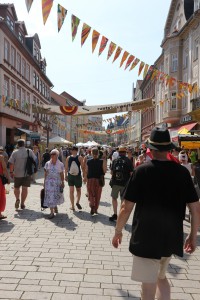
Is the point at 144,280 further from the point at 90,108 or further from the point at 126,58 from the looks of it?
the point at 90,108

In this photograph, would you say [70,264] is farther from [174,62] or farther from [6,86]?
[174,62]

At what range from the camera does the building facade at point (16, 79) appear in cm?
2445

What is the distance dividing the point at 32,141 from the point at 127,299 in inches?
1151

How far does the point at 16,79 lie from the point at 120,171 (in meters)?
23.6

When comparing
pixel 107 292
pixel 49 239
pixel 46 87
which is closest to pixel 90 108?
pixel 49 239

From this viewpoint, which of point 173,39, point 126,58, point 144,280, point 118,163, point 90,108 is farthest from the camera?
point 173,39

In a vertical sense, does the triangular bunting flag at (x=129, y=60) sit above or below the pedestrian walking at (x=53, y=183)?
above

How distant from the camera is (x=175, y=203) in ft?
8.98

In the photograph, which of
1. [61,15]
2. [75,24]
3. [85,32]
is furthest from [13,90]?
[61,15]

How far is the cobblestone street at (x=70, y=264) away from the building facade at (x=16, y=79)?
13573 mm

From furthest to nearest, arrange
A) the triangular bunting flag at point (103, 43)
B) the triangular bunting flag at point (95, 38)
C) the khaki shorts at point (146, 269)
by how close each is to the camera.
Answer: the triangular bunting flag at point (103, 43), the triangular bunting flag at point (95, 38), the khaki shorts at point (146, 269)

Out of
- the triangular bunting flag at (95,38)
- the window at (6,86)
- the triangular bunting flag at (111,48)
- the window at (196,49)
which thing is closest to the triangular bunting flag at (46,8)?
the triangular bunting flag at (95,38)

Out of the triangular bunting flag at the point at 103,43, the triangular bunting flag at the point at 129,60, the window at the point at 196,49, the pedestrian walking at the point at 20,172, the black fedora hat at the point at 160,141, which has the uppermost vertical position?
the window at the point at 196,49

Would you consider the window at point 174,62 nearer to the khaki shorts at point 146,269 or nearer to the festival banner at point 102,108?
the festival banner at point 102,108
